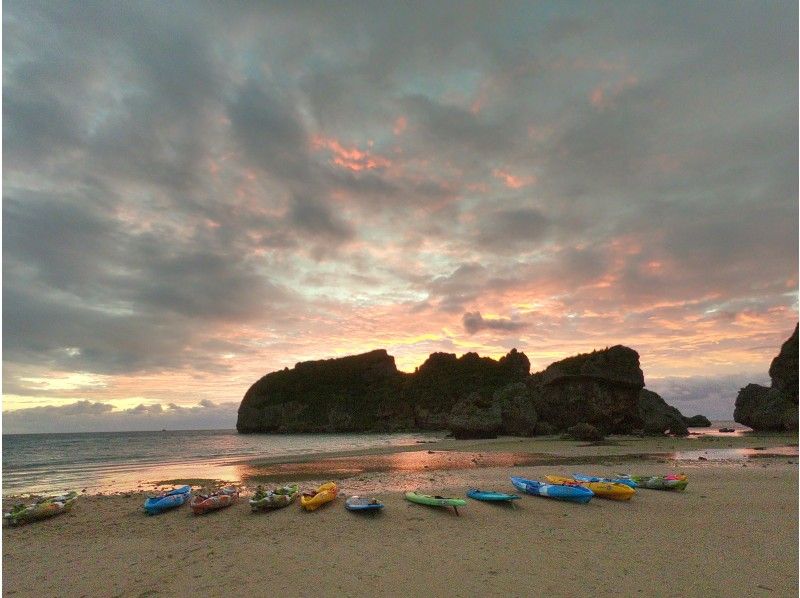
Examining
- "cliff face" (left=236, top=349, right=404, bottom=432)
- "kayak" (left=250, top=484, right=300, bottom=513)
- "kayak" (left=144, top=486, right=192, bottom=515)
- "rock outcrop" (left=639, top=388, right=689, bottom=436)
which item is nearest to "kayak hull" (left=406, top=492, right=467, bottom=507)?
"kayak" (left=250, top=484, right=300, bottom=513)

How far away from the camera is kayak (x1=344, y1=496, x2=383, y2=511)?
13.8 metres

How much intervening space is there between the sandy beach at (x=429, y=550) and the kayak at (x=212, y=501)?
0.28m

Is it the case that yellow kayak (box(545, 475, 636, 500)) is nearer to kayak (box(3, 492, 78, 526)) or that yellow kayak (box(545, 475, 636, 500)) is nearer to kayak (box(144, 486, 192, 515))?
kayak (box(144, 486, 192, 515))

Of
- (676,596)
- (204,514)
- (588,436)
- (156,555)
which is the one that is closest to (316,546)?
(156,555)

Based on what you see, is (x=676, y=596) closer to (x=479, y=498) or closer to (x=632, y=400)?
(x=479, y=498)

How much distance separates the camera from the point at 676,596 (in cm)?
793

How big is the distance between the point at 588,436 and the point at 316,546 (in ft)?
156

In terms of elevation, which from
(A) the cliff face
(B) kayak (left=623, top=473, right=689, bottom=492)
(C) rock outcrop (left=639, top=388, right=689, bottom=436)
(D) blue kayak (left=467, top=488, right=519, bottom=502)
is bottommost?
(B) kayak (left=623, top=473, right=689, bottom=492)

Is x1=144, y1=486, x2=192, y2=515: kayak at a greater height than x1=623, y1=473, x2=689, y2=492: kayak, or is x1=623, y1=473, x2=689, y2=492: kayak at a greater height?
x1=144, y1=486, x2=192, y2=515: kayak

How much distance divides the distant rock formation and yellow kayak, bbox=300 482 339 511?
73876 millimetres

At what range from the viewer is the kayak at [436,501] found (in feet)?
44.6

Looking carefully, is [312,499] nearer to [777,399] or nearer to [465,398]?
[777,399]

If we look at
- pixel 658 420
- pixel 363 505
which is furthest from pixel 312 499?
pixel 658 420

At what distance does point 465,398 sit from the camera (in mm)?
93000
